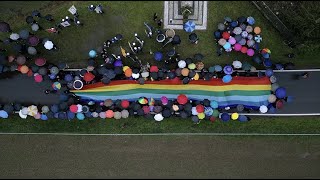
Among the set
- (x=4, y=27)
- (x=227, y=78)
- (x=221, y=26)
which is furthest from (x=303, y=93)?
(x=4, y=27)

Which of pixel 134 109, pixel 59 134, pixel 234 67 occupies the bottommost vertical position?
pixel 59 134

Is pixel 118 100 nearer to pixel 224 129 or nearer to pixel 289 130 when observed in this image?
pixel 224 129

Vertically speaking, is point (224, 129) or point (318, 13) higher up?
point (318, 13)

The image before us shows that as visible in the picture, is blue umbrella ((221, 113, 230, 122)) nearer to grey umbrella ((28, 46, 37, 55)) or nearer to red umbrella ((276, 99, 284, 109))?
red umbrella ((276, 99, 284, 109))

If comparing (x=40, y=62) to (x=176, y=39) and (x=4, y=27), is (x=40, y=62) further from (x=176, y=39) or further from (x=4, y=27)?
(x=176, y=39)

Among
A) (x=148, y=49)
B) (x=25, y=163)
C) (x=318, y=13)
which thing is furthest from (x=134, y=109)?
(x=318, y=13)

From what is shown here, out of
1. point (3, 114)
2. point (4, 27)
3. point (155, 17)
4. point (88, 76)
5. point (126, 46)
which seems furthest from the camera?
point (126, 46)

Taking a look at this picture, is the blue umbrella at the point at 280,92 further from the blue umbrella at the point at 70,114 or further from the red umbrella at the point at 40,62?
the red umbrella at the point at 40,62
